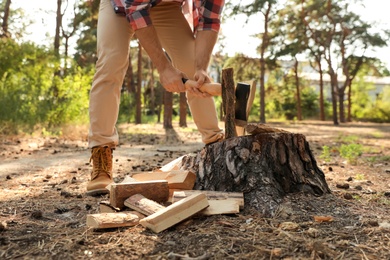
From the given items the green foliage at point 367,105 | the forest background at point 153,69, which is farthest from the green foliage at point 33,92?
the green foliage at point 367,105

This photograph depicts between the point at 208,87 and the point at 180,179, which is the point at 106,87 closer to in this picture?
the point at 208,87

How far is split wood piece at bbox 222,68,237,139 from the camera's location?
2.73 m

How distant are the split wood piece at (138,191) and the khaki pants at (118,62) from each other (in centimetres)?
81

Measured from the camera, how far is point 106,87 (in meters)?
3.13

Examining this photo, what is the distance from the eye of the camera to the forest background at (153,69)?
392 inches

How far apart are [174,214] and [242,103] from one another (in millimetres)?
1102

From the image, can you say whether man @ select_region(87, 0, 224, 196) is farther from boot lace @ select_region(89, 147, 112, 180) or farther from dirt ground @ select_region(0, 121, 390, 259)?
dirt ground @ select_region(0, 121, 390, 259)

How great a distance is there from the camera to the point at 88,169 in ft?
15.3

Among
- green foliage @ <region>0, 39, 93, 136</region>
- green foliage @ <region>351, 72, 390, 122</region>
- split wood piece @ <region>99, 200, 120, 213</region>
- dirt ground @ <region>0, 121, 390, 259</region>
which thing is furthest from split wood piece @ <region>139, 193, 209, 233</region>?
green foliage @ <region>351, 72, 390, 122</region>

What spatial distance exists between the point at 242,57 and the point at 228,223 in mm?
26767

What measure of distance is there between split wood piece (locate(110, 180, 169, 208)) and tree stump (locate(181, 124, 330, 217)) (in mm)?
270

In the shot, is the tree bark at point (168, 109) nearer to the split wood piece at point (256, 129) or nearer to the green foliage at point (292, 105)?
the split wood piece at point (256, 129)

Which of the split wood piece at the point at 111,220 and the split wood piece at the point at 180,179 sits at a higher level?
the split wood piece at the point at 180,179

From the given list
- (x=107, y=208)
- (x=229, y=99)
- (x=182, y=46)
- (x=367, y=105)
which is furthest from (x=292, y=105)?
(x=107, y=208)
